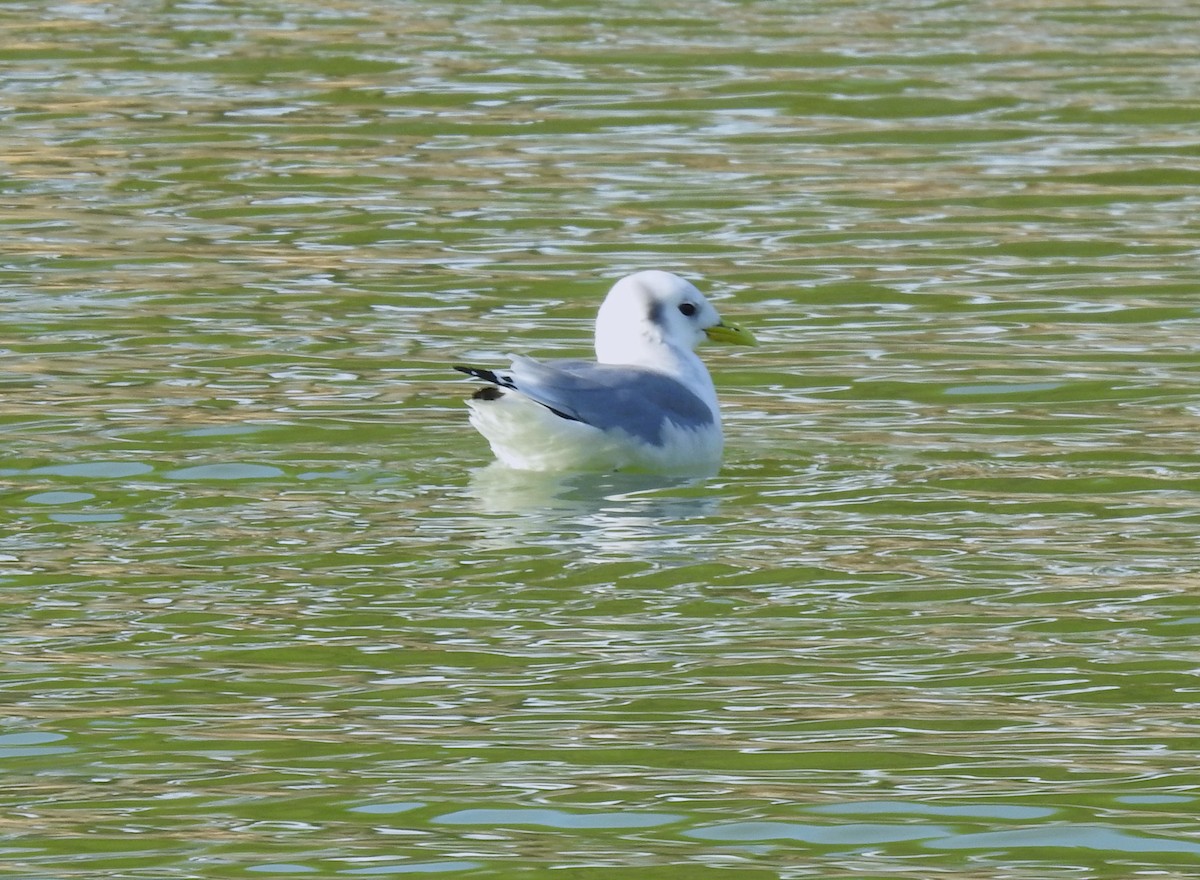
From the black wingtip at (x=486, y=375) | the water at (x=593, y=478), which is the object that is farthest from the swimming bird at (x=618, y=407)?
the water at (x=593, y=478)

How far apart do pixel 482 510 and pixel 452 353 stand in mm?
2933

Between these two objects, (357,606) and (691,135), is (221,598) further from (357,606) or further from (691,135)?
(691,135)

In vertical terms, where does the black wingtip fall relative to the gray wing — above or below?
above

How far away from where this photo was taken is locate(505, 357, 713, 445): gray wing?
10359 mm

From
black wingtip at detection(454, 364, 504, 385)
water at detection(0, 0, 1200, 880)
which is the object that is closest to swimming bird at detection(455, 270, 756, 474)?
black wingtip at detection(454, 364, 504, 385)

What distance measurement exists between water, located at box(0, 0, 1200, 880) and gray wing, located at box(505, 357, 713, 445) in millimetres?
372

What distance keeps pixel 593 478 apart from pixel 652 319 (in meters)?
1.21

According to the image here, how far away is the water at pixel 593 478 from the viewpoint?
6789 mm

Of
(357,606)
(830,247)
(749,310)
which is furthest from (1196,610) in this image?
(830,247)

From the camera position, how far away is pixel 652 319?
11703mm

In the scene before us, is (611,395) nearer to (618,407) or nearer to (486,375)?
(618,407)

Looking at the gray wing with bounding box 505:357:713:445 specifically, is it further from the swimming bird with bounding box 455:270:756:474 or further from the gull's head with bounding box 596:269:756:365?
the gull's head with bounding box 596:269:756:365

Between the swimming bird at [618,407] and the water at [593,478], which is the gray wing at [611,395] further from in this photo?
the water at [593,478]

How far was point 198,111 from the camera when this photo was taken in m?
18.5
